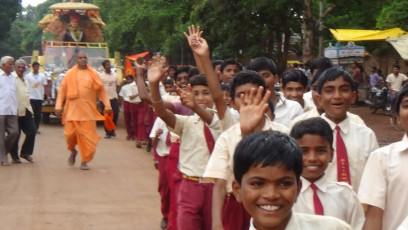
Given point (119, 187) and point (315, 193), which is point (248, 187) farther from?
point (119, 187)

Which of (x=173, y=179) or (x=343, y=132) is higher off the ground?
(x=343, y=132)

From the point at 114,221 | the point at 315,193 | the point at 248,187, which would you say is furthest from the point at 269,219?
the point at 114,221

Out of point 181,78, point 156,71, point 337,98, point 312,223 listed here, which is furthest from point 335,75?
point 181,78

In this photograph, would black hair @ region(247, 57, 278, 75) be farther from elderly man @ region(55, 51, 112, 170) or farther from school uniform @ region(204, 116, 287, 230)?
elderly man @ region(55, 51, 112, 170)

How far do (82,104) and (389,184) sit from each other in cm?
934

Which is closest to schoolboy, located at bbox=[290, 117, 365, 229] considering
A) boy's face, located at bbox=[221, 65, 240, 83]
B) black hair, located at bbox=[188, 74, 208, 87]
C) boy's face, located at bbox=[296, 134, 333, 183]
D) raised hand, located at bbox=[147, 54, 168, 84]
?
boy's face, located at bbox=[296, 134, 333, 183]

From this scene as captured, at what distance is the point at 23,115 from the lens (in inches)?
554

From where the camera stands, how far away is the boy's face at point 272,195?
2979 mm

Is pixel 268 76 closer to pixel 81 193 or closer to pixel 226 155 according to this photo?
pixel 226 155

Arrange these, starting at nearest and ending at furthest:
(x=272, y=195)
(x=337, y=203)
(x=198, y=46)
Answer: (x=272, y=195) → (x=337, y=203) → (x=198, y=46)

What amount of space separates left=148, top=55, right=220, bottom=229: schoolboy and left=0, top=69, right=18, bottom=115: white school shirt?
7560mm

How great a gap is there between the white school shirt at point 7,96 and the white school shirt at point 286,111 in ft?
25.5

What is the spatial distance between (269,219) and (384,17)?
22.9 m

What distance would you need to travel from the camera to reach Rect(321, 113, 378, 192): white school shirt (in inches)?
188
